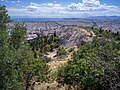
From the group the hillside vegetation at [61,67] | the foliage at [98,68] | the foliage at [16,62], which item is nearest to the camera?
the foliage at [98,68]

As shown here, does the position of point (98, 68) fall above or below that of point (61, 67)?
above

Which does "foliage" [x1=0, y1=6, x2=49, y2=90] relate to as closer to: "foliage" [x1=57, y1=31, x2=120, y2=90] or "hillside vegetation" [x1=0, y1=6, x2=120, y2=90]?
"hillside vegetation" [x1=0, y1=6, x2=120, y2=90]

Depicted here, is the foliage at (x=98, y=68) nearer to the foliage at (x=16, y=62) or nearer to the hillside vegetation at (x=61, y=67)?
the hillside vegetation at (x=61, y=67)

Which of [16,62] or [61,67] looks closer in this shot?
[16,62]

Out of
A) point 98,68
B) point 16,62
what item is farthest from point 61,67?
point 98,68

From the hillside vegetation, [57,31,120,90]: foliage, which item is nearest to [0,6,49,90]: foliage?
the hillside vegetation

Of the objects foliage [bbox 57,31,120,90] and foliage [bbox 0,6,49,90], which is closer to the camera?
foliage [bbox 57,31,120,90]

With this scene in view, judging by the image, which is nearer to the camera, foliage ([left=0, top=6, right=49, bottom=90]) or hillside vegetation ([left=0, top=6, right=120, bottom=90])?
hillside vegetation ([left=0, top=6, right=120, bottom=90])

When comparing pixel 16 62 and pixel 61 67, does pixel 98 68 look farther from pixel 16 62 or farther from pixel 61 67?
pixel 61 67

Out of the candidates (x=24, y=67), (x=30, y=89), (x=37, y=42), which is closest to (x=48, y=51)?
(x=37, y=42)

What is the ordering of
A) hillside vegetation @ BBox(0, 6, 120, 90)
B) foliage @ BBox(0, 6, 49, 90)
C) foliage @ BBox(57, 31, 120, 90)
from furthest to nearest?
1. foliage @ BBox(0, 6, 49, 90)
2. hillside vegetation @ BBox(0, 6, 120, 90)
3. foliage @ BBox(57, 31, 120, 90)

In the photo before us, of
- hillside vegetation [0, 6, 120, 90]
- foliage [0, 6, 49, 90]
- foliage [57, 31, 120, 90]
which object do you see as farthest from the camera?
foliage [0, 6, 49, 90]

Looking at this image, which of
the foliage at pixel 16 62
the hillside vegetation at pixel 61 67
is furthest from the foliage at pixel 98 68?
the foliage at pixel 16 62
